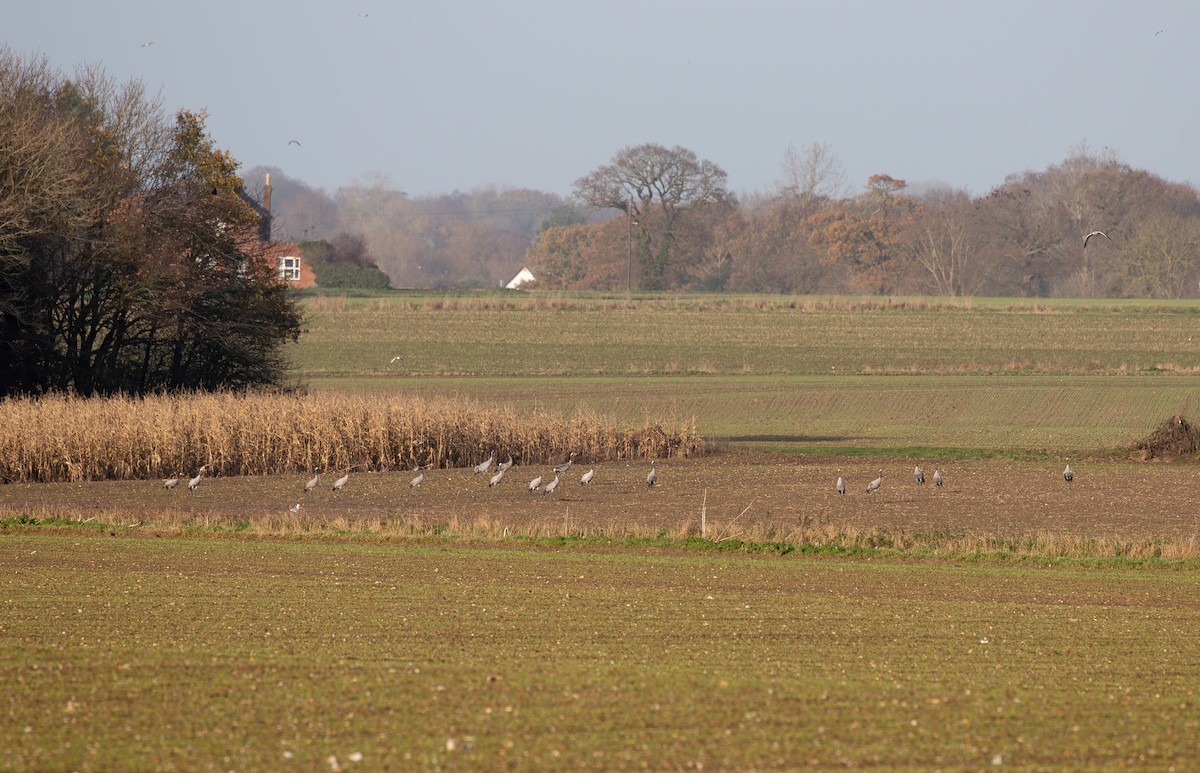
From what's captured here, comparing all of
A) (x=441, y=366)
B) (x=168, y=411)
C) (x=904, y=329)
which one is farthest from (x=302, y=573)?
(x=904, y=329)

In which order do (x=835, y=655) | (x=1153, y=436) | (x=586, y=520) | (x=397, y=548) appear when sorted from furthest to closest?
(x=1153, y=436), (x=586, y=520), (x=397, y=548), (x=835, y=655)

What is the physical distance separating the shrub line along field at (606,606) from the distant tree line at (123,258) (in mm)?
9777

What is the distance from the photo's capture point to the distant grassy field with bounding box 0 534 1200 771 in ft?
28.9

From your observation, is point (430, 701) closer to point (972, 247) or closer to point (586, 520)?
point (586, 520)

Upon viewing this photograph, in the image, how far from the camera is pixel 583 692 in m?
10.4

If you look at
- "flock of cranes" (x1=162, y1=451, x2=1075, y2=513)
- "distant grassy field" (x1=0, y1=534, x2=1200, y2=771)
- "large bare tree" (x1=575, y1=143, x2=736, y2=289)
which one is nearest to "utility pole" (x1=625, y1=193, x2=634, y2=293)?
"large bare tree" (x1=575, y1=143, x2=736, y2=289)

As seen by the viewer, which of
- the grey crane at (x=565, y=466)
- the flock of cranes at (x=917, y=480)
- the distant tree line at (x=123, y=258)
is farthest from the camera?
the distant tree line at (x=123, y=258)

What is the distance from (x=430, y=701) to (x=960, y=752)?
3504 millimetres

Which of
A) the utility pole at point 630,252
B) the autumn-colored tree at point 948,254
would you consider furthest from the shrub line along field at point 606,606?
the autumn-colored tree at point 948,254

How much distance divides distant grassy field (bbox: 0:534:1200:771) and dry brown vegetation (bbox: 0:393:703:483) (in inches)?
493

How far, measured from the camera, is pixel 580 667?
11391mm

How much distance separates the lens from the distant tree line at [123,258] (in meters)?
39.0

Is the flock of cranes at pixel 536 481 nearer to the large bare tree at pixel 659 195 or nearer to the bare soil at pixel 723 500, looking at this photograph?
the bare soil at pixel 723 500

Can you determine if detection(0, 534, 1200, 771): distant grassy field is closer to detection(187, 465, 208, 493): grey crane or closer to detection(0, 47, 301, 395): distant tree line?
detection(187, 465, 208, 493): grey crane
